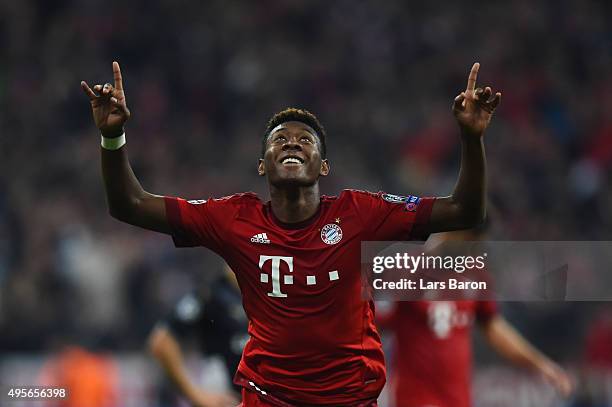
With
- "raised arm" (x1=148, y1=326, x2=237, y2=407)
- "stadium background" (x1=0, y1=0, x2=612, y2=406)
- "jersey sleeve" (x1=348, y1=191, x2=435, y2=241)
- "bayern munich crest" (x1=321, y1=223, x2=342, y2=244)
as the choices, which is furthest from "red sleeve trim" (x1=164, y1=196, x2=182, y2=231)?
"stadium background" (x1=0, y1=0, x2=612, y2=406)

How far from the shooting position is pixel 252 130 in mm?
13312

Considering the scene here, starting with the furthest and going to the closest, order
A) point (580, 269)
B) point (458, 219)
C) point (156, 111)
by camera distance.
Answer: point (156, 111) < point (580, 269) < point (458, 219)

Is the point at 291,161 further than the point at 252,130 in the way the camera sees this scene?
No

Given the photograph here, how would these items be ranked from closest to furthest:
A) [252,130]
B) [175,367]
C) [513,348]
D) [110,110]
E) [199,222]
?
1. [110,110]
2. [199,222]
3. [175,367]
4. [513,348]
5. [252,130]

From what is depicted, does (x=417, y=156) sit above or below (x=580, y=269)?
above

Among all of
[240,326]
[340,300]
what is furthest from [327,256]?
[240,326]

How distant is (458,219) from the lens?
441 cm

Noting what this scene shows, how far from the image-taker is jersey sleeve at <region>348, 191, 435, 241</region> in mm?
4500

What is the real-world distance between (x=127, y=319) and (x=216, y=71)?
478 centimetres

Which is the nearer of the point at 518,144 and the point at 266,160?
the point at 266,160

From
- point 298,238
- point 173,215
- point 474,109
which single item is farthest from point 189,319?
point 474,109

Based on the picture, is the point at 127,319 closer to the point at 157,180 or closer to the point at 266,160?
the point at 157,180

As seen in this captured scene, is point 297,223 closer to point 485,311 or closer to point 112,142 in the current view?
point 112,142

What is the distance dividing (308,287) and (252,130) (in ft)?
29.4
